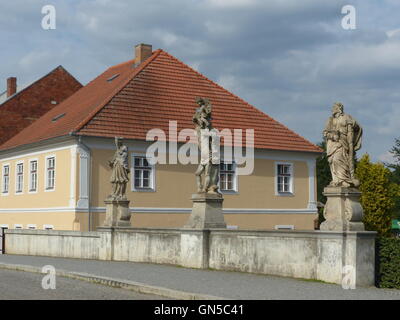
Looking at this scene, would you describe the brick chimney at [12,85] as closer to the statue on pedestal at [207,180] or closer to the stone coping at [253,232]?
the stone coping at [253,232]

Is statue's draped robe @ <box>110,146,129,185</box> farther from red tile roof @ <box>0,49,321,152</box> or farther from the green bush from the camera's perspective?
the green bush

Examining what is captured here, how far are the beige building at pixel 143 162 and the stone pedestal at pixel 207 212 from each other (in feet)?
40.4

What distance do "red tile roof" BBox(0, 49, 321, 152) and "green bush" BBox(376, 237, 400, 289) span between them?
1780cm

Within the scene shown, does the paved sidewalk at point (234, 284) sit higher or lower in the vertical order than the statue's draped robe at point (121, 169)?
lower

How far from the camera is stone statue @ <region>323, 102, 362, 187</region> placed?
14984 mm

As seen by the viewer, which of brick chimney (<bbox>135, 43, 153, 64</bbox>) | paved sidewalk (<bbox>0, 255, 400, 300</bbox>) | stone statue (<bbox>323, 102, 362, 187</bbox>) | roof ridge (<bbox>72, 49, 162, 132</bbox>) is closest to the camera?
paved sidewalk (<bbox>0, 255, 400, 300</bbox>)

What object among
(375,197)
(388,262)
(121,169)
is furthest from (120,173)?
(375,197)

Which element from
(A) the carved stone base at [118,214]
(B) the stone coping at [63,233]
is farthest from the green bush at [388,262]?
(B) the stone coping at [63,233]

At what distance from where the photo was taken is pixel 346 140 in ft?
49.8

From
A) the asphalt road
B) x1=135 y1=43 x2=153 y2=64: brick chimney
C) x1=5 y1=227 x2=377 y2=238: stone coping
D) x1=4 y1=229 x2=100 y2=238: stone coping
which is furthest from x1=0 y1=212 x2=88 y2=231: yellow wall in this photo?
the asphalt road

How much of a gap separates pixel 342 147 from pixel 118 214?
9.43m

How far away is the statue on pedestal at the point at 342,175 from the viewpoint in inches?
576

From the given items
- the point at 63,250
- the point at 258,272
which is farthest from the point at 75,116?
the point at 258,272

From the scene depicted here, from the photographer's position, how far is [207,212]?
60.2 feet
